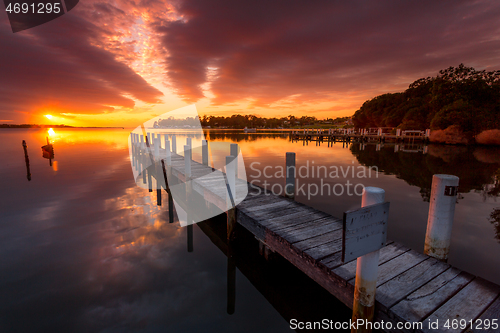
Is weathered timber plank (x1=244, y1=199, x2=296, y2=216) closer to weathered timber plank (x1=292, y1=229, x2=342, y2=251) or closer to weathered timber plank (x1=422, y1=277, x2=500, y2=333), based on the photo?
weathered timber plank (x1=292, y1=229, x2=342, y2=251)

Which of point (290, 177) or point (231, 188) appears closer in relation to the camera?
point (231, 188)

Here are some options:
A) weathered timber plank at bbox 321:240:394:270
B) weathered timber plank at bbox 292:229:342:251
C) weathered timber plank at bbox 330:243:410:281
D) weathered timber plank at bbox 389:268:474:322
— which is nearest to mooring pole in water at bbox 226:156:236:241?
weathered timber plank at bbox 292:229:342:251

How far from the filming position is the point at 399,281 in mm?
3387

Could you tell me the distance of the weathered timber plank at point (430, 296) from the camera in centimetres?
281

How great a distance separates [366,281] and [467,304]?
1.47 meters

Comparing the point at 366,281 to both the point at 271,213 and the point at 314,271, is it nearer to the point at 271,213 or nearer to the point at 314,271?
the point at 314,271

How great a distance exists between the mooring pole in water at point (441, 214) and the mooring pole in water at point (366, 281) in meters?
2.33

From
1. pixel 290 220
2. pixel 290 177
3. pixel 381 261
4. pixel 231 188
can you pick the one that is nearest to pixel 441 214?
pixel 381 261

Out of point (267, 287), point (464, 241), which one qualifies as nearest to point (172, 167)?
point (267, 287)

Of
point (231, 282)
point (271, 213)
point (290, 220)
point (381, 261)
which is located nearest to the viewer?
point (381, 261)

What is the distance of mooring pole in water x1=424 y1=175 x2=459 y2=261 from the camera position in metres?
3.93

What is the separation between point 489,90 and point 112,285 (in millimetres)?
66111

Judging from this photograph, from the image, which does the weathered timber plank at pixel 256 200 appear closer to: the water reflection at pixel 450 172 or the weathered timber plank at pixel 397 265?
the weathered timber plank at pixel 397 265

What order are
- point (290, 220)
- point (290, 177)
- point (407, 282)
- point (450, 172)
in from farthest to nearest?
point (450, 172) → point (290, 177) → point (290, 220) → point (407, 282)
